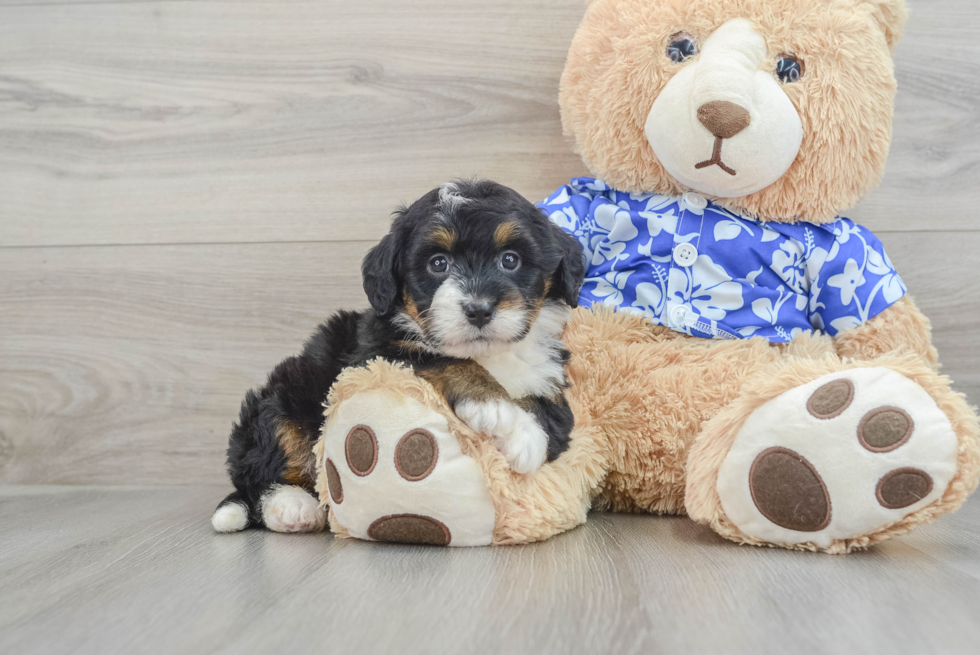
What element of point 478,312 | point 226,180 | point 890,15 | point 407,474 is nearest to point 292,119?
point 226,180

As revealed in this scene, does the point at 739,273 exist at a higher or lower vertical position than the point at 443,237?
lower

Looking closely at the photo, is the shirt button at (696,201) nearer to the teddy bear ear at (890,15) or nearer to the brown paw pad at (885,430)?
the teddy bear ear at (890,15)

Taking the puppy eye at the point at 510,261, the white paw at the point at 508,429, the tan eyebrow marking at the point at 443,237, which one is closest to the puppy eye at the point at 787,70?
the puppy eye at the point at 510,261

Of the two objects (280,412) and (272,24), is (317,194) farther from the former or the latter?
(280,412)

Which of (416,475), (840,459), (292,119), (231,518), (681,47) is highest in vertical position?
(681,47)

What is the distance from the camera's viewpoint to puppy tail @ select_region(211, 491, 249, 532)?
1.79 meters

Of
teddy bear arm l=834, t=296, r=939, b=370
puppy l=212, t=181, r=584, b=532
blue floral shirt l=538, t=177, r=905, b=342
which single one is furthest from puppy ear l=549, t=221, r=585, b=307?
teddy bear arm l=834, t=296, r=939, b=370

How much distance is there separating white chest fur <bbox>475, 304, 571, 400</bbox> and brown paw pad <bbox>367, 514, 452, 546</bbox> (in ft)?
1.01

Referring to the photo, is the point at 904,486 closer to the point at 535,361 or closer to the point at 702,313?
the point at 702,313

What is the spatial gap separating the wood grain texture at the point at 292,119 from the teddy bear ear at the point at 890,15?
435mm

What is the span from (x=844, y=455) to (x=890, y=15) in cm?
116

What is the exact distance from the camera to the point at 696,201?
189 cm

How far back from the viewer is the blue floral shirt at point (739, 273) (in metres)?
1.85

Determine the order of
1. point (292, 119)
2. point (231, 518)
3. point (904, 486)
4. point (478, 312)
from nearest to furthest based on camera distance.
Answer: point (904, 486), point (478, 312), point (231, 518), point (292, 119)
